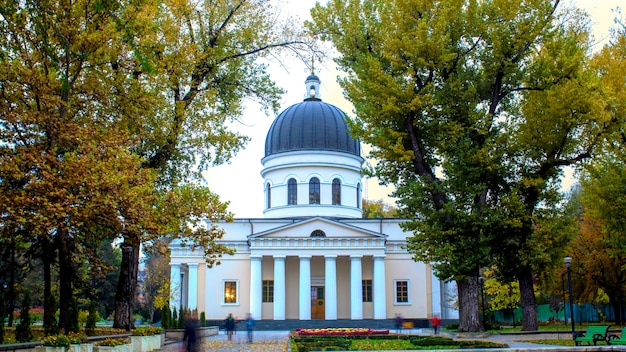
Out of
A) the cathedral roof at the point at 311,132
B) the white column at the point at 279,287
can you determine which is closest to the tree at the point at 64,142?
the white column at the point at 279,287

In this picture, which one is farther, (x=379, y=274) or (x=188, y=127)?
(x=379, y=274)

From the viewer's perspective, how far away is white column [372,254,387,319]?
44688mm

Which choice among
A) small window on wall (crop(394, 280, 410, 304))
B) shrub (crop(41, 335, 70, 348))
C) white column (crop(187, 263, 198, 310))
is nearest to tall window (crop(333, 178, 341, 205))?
small window on wall (crop(394, 280, 410, 304))

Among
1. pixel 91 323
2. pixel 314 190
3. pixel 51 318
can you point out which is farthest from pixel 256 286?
pixel 51 318

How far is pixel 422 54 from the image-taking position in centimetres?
2362

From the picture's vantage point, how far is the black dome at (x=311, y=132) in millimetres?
50438

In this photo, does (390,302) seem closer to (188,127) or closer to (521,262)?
(521,262)

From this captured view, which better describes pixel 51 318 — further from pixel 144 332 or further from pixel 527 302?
pixel 527 302

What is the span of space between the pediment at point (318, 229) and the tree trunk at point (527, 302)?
19.1m

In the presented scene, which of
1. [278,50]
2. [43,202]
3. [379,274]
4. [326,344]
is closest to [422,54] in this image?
[278,50]

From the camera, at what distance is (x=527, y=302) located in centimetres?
2661

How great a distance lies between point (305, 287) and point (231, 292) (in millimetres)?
5902

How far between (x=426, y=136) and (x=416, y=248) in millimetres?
4503

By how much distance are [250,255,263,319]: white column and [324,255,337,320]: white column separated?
463 centimetres
